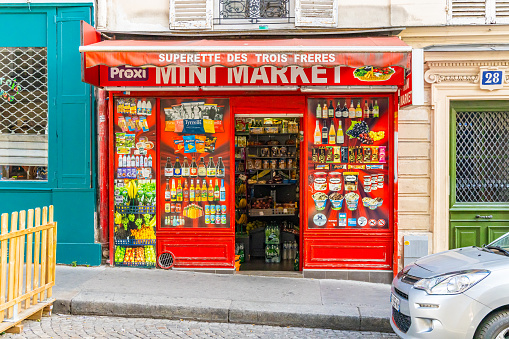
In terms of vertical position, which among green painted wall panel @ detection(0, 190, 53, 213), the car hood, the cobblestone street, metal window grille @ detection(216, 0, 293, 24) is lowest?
the cobblestone street

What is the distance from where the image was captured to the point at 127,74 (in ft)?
27.4

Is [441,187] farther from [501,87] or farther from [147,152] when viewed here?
[147,152]

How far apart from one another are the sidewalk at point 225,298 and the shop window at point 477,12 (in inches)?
195

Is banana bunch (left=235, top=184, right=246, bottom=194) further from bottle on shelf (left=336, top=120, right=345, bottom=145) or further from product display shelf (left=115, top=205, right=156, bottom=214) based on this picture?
bottle on shelf (left=336, top=120, right=345, bottom=145)

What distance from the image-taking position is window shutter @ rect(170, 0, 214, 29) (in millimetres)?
8578

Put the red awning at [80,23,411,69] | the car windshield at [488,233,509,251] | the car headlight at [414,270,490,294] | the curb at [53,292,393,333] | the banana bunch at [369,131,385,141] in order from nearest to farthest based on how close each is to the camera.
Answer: the car headlight at [414,270,490,294], the car windshield at [488,233,509,251], the curb at [53,292,393,333], the red awning at [80,23,411,69], the banana bunch at [369,131,385,141]

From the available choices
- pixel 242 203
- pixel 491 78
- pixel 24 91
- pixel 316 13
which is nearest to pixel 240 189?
pixel 242 203

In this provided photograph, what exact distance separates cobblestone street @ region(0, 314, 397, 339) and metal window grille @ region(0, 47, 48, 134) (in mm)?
4035

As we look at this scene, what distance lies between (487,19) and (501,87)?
1.25m

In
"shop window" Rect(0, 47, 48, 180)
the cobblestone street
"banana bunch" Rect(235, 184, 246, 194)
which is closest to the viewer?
the cobblestone street

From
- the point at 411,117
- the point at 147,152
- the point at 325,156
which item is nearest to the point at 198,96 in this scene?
the point at 147,152

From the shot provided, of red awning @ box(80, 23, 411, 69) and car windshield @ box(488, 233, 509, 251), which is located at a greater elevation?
red awning @ box(80, 23, 411, 69)

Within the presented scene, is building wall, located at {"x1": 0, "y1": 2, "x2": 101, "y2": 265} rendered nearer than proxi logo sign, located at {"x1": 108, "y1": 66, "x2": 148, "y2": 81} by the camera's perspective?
No

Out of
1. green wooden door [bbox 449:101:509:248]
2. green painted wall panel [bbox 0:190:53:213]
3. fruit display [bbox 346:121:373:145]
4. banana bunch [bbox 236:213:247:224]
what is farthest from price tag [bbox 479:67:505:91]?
green painted wall panel [bbox 0:190:53:213]
